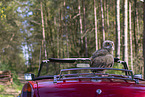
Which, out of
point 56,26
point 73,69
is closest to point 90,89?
point 73,69

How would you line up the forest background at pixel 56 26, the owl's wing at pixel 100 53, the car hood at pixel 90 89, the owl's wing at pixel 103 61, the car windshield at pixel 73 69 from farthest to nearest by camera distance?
the forest background at pixel 56 26, the owl's wing at pixel 100 53, the owl's wing at pixel 103 61, the car windshield at pixel 73 69, the car hood at pixel 90 89

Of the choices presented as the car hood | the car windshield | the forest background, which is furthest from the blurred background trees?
the car hood

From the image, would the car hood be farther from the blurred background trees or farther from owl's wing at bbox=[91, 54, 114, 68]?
the blurred background trees

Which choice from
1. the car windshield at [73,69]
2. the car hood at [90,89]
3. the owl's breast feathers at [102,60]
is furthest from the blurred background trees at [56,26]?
the car hood at [90,89]

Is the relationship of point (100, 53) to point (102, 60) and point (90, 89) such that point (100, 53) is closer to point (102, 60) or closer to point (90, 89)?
point (102, 60)

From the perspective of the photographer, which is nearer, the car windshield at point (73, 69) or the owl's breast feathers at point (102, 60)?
the car windshield at point (73, 69)

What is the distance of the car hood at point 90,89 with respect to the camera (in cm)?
264

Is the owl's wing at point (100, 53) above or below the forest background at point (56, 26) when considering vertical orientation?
below

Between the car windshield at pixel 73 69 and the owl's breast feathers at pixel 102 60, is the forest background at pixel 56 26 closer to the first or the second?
the car windshield at pixel 73 69

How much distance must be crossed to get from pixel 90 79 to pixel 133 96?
0.51 meters

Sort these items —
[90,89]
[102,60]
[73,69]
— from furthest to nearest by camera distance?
[102,60] < [73,69] < [90,89]

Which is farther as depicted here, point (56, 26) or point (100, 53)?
point (56, 26)

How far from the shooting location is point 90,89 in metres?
2.64

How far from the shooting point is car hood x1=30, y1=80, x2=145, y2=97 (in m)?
2.64
